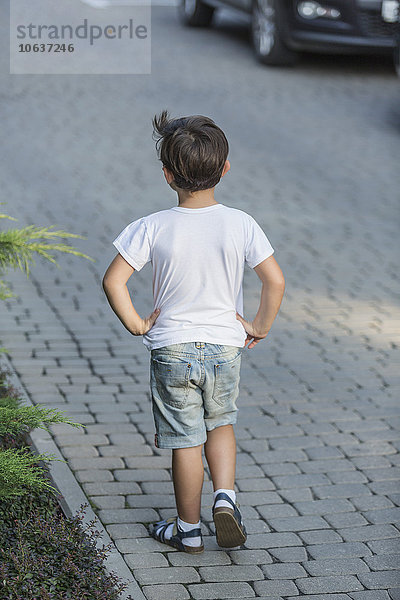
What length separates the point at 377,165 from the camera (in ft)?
35.7

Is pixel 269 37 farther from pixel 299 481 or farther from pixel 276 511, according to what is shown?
pixel 276 511

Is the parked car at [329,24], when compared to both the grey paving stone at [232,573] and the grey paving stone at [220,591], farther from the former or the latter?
the grey paving stone at [220,591]

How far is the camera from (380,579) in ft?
12.4

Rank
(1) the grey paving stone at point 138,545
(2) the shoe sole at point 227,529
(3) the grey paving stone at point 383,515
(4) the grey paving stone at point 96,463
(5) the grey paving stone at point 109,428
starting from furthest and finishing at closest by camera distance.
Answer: (5) the grey paving stone at point 109,428 < (4) the grey paving stone at point 96,463 < (3) the grey paving stone at point 383,515 < (1) the grey paving stone at point 138,545 < (2) the shoe sole at point 227,529


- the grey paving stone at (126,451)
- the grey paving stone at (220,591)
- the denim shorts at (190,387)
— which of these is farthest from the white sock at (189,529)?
the grey paving stone at (126,451)

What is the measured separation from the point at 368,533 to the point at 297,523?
0.30 metres

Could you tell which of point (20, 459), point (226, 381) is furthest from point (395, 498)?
point (20, 459)

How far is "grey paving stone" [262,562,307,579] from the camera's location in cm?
377

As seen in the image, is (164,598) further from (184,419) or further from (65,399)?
(65,399)

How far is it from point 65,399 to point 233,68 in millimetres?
10874

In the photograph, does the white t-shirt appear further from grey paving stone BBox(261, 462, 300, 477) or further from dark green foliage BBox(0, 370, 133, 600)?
grey paving stone BBox(261, 462, 300, 477)

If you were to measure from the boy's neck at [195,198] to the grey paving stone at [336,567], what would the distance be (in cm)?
149

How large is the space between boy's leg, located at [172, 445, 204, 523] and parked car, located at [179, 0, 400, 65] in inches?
432

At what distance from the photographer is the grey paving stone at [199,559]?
381 cm
